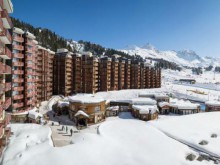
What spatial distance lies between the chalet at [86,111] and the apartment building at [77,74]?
31894 mm

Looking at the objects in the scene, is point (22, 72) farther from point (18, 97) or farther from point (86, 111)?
point (86, 111)

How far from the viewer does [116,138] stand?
37.3 meters

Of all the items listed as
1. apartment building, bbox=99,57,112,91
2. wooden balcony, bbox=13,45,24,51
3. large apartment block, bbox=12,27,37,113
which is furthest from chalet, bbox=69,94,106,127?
apartment building, bbox=99,57,112,91

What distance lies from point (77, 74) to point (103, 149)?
5952cm

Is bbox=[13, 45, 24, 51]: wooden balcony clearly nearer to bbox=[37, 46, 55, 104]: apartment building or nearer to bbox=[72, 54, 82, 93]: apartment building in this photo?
bbox=[37, 46, 55, 104]: apartment building

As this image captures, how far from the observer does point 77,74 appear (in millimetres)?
88125

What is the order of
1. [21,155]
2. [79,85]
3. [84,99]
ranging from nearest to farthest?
[21,155] < [84,99] < [79,85]

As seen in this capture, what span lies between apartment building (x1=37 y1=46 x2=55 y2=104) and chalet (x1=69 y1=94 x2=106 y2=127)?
20.6m

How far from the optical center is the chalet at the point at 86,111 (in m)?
52.2

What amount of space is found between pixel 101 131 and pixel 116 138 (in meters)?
5.35

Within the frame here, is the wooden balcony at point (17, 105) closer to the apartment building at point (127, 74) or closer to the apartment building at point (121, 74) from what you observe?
the apartment building at point (121, 74)

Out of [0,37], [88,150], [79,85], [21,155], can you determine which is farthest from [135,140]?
[79,85]

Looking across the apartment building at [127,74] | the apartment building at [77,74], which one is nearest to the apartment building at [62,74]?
the apartment building at [77,74]

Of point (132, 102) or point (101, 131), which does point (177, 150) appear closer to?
point (101, 131)
